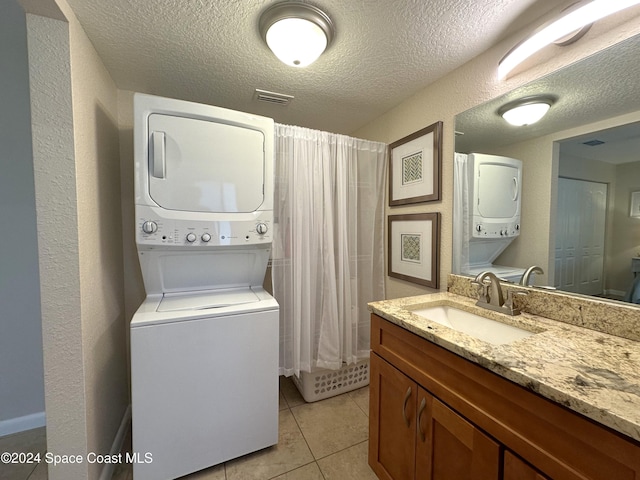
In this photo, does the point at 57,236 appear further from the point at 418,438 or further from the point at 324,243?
the point at 418,438

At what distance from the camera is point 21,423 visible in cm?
166

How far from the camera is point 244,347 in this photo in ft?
4.53

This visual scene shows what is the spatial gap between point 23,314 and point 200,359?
1.37 metres

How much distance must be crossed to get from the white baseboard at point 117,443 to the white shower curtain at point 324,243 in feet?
3.29

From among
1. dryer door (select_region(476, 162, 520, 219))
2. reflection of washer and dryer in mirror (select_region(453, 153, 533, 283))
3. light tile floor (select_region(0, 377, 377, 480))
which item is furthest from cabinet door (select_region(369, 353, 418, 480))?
dryer door (select_region(476, 162, 520, 219))

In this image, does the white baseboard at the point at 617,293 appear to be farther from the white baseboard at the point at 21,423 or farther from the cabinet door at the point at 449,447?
the white baseboard at the point at 21,423

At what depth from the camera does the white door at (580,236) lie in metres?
1.04

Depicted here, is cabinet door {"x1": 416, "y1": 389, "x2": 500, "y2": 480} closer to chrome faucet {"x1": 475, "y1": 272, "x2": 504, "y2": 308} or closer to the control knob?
chrome faucet {"x1": 475, "y1": 272, "x2": 504, "y2": 308}

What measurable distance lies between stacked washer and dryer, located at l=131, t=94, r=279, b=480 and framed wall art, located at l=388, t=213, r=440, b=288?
3.36 feet

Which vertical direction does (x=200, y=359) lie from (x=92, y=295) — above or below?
below

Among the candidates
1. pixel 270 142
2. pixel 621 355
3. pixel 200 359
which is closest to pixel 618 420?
pixel 621 355

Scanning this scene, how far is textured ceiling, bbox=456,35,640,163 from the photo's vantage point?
0.93 meters

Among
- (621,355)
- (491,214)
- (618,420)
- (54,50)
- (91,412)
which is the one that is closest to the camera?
(618,420)

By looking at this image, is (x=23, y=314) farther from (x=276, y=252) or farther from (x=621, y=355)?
(x=621, y=355)
